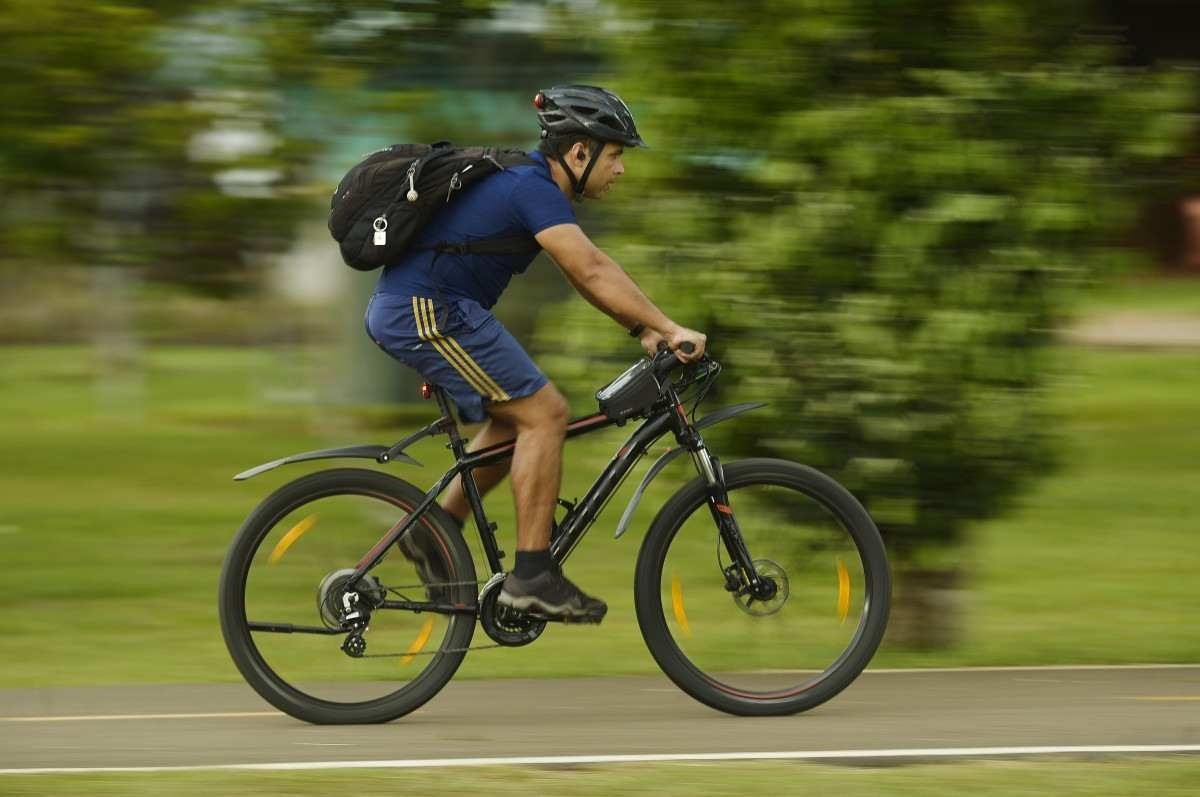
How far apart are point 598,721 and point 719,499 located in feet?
2.54

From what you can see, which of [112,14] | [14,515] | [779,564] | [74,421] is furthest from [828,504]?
[74,421]

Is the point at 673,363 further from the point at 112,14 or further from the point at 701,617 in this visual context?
the point at 112,14

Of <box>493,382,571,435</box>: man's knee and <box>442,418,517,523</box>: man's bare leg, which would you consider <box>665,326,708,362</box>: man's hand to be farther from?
<box>442,418,517,523</box>: man's bare leg

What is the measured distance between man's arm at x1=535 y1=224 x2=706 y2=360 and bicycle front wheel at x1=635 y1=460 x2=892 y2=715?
21.2 inches

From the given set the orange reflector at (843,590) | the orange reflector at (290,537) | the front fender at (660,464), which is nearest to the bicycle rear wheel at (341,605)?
the orange reflector at (290,537)

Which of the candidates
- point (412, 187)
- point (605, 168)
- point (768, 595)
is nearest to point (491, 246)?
point (412, 187)

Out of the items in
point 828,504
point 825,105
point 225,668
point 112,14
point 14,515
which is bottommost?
point 14,515

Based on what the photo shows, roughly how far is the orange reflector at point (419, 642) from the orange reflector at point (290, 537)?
1.51 ft

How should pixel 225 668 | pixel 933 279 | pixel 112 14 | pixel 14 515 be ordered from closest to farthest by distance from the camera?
pixel 933 279, pixel 225 668, pixel 112 14, pixel 14 515

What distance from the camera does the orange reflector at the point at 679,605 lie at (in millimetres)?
6824

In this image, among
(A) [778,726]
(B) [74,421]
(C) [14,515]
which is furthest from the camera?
(B) [74,421]

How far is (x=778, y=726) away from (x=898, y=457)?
141 centimetres

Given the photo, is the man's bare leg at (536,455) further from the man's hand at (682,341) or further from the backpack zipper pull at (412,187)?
the backpack zipper pull at (412,187)

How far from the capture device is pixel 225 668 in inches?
323
